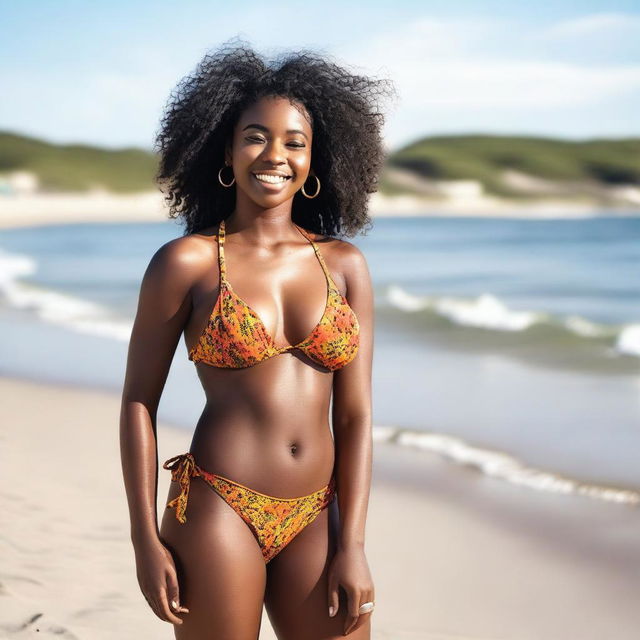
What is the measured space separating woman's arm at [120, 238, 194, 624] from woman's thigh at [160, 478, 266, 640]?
6 cm

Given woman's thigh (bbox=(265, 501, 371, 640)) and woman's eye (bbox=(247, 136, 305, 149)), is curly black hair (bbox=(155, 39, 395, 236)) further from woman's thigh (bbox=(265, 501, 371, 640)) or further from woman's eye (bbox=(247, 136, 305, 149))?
woman's thigh (bbox=(265, 501, 371, 640))

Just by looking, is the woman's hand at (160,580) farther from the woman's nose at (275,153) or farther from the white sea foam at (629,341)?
the white sea foam at (629,341)

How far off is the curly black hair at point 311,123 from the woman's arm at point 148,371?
32 centimetres

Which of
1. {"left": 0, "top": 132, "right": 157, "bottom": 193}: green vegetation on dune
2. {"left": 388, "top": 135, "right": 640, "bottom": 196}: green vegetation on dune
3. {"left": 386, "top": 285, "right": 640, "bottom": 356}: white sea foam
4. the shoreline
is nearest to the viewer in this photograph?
{"left": 386, "top": 285, "right": 640, "bottom": 356}: white sea foam

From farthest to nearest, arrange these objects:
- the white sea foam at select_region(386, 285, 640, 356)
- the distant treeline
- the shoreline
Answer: the distant treeline
the shoreline
the white sea foam at select_region(386, 285, 640, 356)

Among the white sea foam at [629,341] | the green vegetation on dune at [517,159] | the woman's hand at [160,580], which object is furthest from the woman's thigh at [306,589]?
the green vegetation on dune at [517,159]

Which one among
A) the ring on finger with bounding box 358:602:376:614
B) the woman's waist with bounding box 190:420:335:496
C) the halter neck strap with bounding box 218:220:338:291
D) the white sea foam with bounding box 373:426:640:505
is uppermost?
the halter neck strap with bounding box 218:220:338:291

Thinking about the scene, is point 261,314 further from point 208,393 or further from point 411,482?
point 411,482

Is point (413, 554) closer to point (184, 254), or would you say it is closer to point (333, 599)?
point (333, 599)

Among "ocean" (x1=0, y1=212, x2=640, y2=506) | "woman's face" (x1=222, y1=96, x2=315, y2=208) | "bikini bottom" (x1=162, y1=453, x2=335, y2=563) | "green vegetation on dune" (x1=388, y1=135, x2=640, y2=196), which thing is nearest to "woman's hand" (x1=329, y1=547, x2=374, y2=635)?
"bikini bottom" (x1=162, y1=453, x2=335, y2=563)

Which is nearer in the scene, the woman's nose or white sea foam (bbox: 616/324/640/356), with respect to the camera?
the woman's nose

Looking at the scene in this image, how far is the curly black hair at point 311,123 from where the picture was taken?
266 cm

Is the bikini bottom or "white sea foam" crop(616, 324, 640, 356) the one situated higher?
the bikini bottom

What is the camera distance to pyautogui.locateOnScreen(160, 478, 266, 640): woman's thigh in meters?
2.39
